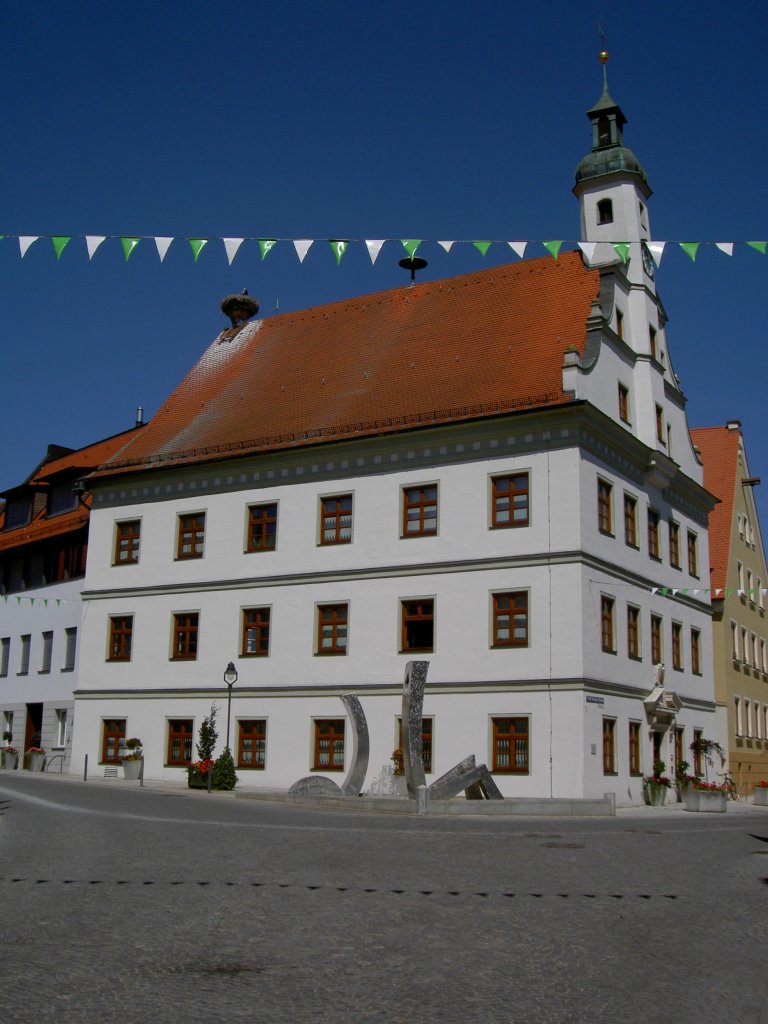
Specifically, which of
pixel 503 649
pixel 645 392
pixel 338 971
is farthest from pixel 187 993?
pixel 645 392

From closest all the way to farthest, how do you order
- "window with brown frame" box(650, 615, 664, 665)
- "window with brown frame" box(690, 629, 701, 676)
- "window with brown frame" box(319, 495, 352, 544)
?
"window with brown frame" box(319, 495, 352, 544), "window with brown frame" box(650, 615, 664, 665), "window with brown frame" box(690, 629, 701, 676)

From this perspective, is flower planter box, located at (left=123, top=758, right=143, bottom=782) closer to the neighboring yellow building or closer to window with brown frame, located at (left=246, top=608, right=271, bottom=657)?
window with brown frame, located at (left=246, top=608, right=271, bottom=657)

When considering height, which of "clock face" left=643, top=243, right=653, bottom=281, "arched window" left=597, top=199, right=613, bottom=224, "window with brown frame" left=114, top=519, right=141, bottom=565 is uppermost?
"arched window" left=597, top=199, right=613, bottom=224

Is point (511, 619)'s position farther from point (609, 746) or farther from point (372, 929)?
point (372, 929)

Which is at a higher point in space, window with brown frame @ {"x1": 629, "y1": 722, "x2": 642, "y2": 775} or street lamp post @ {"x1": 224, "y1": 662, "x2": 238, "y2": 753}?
street lamp post @ {"x1": 224, "y1": 662, "x2": 238, "y2": 753}

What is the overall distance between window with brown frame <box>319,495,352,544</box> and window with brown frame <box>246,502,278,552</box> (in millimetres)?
1761

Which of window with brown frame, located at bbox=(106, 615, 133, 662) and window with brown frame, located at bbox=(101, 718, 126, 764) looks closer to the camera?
window with brown frame, located at bbox=(101, 718, 126, 764)

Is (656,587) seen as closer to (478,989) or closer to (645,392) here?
(645,392)

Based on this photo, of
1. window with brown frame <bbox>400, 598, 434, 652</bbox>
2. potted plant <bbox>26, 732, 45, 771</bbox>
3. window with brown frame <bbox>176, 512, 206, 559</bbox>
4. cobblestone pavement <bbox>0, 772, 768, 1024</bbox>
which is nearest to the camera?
cobblestone pavement <bbox>0, 772, 768, 1024</bbox>

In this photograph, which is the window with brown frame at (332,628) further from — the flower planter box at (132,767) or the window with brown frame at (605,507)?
the window with brown frame at (605,507)

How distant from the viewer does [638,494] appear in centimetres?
3547

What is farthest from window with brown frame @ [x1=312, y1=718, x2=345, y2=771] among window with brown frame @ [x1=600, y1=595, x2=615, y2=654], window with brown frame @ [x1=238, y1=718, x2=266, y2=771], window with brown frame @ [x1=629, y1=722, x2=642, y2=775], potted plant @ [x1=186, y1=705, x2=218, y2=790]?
window with brown frame @ [x1=629, y1=722, x2=642, y2=775]

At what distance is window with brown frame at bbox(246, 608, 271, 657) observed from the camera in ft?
118

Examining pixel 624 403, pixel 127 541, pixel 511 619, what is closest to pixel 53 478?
pixel 127 541
